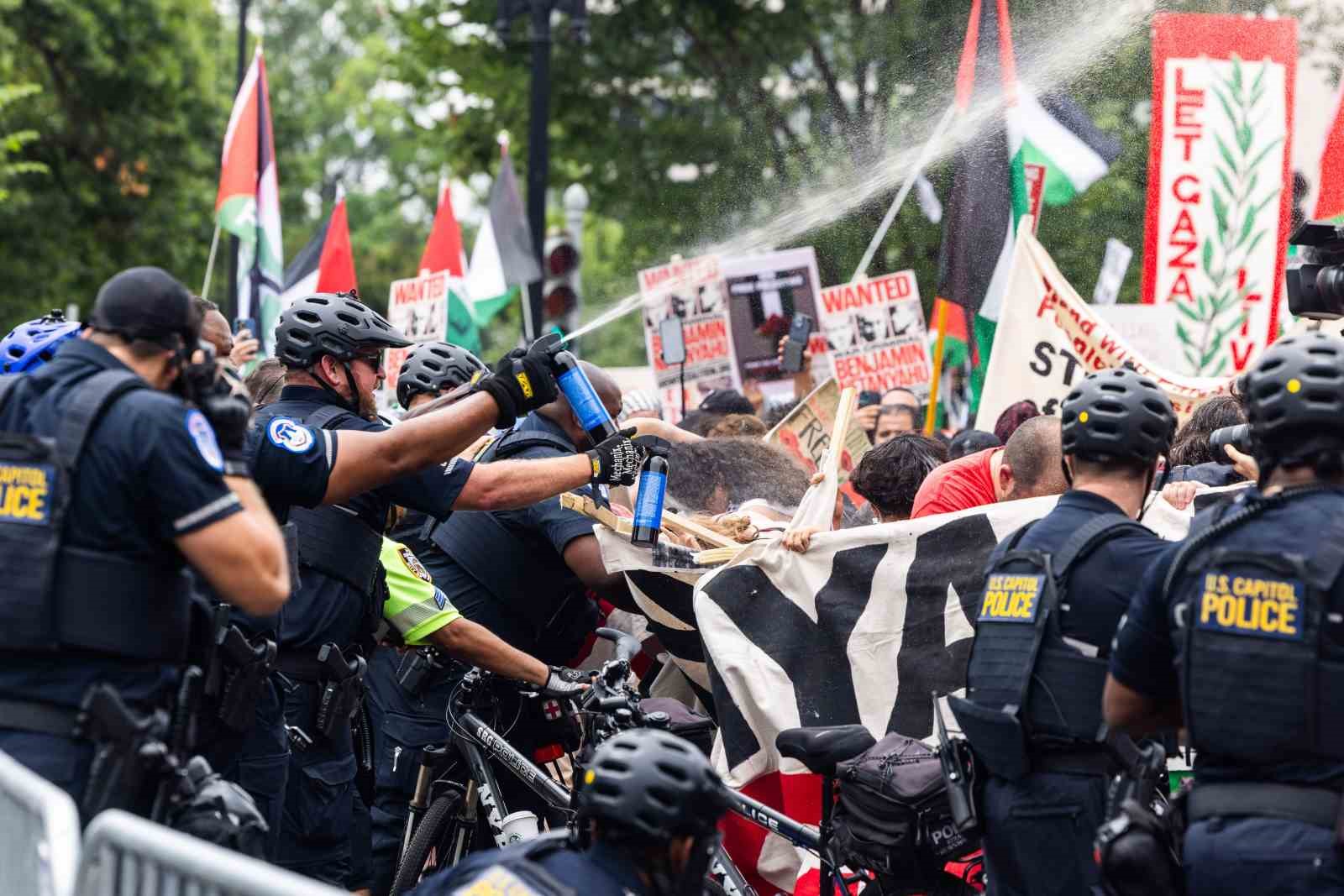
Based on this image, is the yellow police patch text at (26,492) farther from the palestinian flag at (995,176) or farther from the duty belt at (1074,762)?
the palestinian flag at (995,176)

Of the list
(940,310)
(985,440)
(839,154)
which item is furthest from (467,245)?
(985,440)

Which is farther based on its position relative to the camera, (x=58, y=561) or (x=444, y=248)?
(x=444, y=248)

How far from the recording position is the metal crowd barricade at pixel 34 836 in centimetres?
338

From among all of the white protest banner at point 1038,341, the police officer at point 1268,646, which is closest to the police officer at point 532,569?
the police officer at point 1268,646

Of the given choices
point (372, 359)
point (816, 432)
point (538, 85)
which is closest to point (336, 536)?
point (372, 359)

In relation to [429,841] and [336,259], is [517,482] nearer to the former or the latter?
[429,841]

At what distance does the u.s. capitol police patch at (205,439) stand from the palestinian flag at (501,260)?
41.4ft

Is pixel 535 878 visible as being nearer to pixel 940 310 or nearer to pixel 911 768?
pixel 911 768

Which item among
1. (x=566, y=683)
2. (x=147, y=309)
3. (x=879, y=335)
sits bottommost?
(x=566, y=683)

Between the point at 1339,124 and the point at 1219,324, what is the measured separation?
5.31ft

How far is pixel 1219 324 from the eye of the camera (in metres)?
11.0

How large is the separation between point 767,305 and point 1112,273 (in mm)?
3103

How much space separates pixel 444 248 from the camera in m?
15.9

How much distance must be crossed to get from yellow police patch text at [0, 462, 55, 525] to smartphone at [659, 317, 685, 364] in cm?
900
